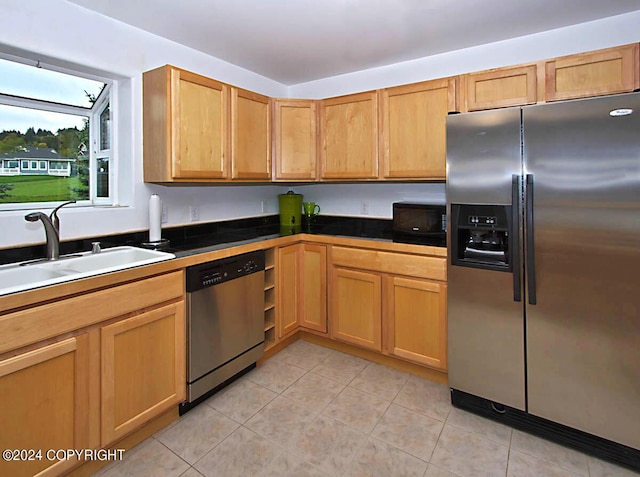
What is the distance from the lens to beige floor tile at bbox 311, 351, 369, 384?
260 centimetres

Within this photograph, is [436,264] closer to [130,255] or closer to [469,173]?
[469,173]

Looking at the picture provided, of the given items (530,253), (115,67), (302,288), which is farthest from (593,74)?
(115,67)

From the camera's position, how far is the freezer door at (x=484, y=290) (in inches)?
76.6

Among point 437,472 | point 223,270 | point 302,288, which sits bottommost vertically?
point 437,472

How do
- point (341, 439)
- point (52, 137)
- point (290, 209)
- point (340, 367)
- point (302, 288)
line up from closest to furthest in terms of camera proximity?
point (341, 439), point (52, 137), point (340, 367), point (302, 288), point (290, 209)

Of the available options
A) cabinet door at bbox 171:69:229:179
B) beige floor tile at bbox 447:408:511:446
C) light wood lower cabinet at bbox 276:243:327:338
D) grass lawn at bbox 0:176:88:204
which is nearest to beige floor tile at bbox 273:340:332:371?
light wood lower cabinet at bbox 276:243:327:338

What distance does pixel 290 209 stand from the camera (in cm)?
349

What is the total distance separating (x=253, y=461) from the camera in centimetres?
179

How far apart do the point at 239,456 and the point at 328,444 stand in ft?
1.53

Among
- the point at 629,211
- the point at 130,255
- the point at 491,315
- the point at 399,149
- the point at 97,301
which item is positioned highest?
the point at 399,149

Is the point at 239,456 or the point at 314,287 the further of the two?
the point at 314,287

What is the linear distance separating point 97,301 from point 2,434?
565 millimetres

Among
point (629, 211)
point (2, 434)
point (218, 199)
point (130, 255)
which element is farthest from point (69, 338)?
point (629, 211)

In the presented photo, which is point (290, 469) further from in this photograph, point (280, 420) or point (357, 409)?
point (357, 409)
